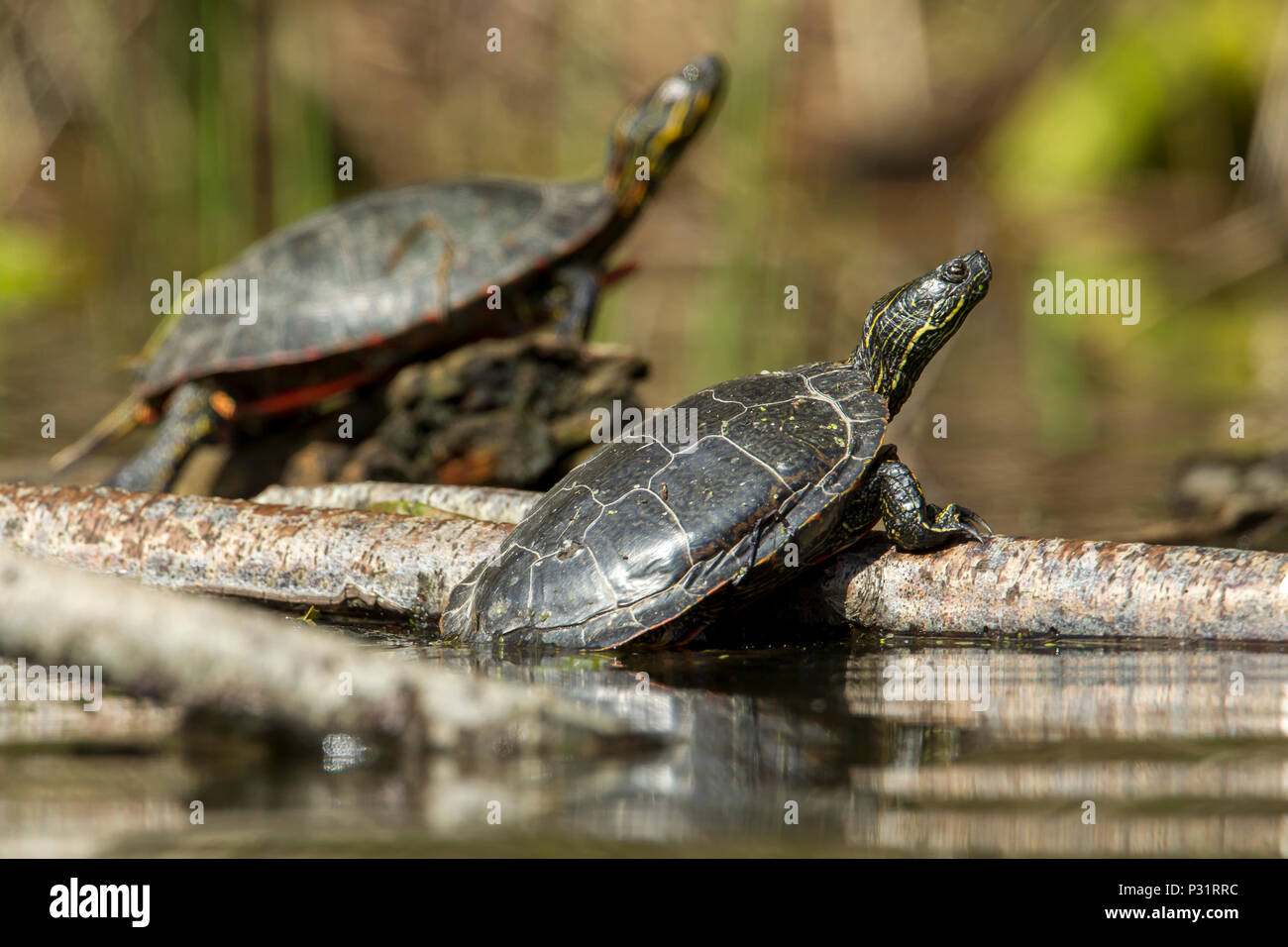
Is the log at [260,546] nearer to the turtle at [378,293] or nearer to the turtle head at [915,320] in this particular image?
the turtle head at [915,320]

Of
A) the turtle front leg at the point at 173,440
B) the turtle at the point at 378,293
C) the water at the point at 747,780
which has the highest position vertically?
the turtle at the point at 378,293

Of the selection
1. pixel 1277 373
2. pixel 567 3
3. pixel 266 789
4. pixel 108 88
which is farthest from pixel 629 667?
pixel 567 3

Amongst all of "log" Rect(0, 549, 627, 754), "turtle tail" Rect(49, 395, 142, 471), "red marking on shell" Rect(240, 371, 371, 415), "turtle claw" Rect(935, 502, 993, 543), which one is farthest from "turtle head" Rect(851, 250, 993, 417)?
"turtle tail" Rect(49, 395, 142, 471)

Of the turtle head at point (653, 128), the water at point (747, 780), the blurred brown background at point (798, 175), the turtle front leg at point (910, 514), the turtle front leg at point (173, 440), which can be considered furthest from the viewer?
the blurred brown background at point (798, 175)

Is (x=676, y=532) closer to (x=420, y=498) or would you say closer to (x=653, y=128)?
(x=420, y=498)

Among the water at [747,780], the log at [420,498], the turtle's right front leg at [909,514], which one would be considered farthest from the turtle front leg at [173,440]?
the turtle's right front leg at [909,514]

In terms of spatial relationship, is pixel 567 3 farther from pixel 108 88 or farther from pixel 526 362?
pixel 526 362

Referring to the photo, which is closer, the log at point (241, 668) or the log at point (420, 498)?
the log at point (241, 668)

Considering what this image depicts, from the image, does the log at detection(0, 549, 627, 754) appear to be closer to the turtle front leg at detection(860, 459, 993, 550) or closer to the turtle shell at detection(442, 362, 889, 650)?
the turtle shell at detection(442, 362, 889, 650)
